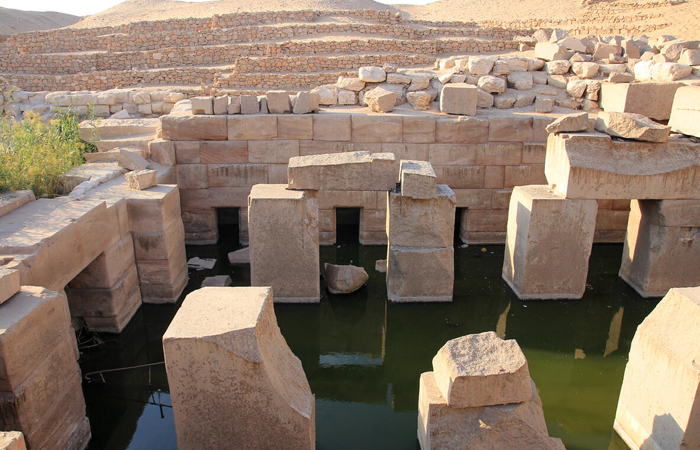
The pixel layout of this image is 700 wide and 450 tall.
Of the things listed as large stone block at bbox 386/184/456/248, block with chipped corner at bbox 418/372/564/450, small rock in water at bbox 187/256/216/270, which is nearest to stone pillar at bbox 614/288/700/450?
block with chipped corner at bbox 418/372/564/450

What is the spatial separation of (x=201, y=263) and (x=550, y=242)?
5.20 metres

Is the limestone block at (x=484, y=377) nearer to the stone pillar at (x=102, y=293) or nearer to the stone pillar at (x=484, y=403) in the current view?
the stone pillar at (x=484, y=403)

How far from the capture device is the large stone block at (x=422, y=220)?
267 inches

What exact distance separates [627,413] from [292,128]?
6.43 meters

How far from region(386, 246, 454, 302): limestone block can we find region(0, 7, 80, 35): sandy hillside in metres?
32.9

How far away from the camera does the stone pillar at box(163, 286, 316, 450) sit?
3578mm

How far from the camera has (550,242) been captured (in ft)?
22.5

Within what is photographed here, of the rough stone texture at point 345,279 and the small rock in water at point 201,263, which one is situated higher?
the rough stone texture at point 345,279

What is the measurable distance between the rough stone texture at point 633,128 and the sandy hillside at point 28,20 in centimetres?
3433

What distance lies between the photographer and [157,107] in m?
13.1

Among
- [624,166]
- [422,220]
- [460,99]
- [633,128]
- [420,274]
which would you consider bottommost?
[420,274]

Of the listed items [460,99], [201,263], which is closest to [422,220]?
[460,99]

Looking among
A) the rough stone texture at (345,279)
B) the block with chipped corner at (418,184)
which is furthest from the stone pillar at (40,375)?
the block with chipped corner at (418,184)

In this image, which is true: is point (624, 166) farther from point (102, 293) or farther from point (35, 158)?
point (35, 158)
